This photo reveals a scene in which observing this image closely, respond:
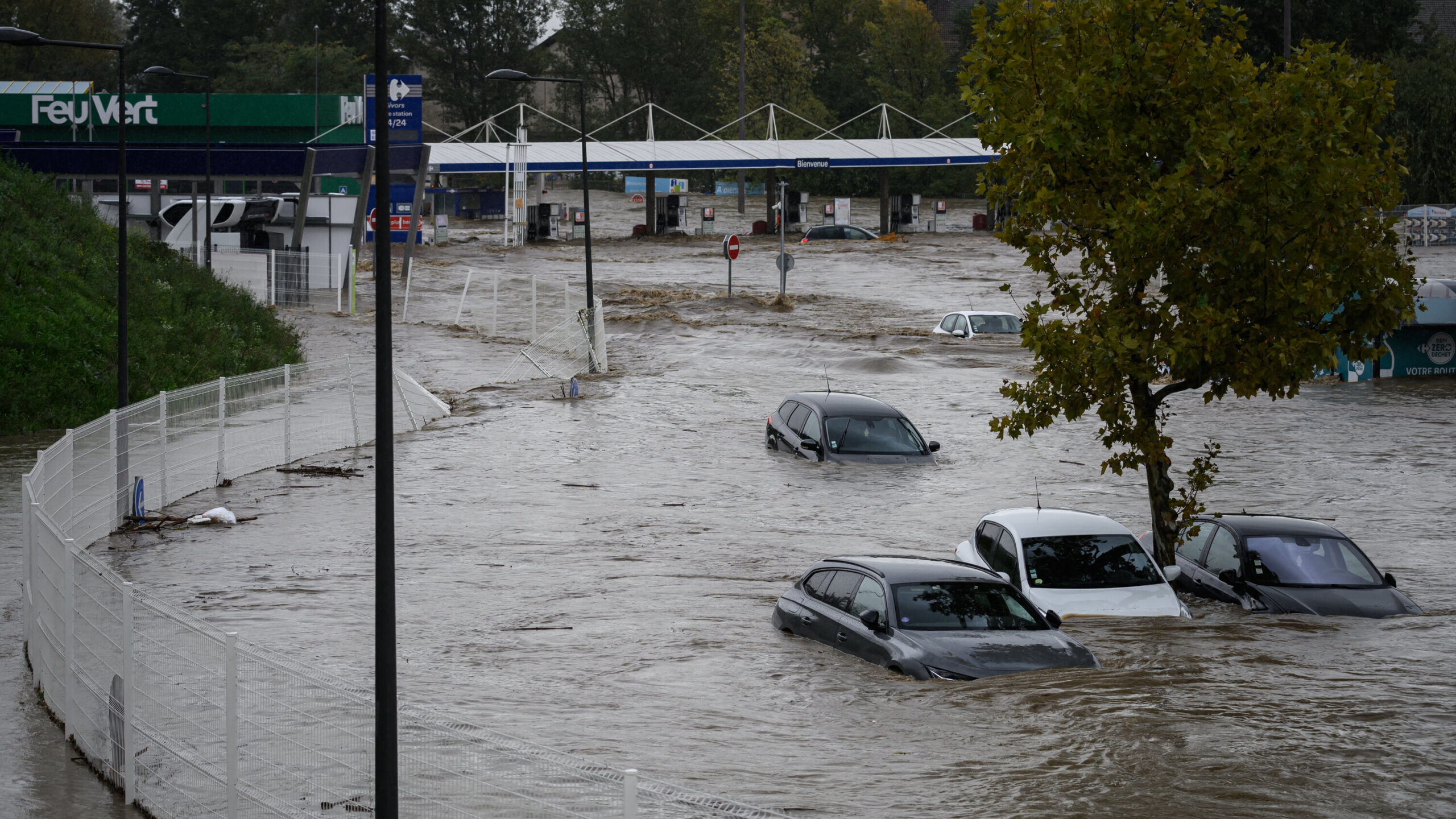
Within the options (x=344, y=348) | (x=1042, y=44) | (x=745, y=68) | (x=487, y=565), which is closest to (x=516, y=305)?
(x=344, y=348)

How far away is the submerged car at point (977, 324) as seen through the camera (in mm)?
42478

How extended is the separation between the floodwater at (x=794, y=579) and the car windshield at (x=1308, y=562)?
73cm

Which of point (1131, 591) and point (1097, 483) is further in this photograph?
point (1097, 483)

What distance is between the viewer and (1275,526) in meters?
15.8

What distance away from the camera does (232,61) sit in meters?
115

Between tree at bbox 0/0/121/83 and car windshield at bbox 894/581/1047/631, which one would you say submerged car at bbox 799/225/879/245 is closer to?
tree at bbox 0/0/121/83

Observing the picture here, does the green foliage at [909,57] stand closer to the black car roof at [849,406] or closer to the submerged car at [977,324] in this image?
the submerged car at [977,324]

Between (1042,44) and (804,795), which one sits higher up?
(1042,44)

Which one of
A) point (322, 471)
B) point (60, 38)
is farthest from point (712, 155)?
point (60, 38)

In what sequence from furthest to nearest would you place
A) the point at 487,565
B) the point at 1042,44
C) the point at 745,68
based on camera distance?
the point at 745,68, the point at 487,565, the point at 1042,44

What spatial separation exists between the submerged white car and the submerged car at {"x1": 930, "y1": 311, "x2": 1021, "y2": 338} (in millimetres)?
27110

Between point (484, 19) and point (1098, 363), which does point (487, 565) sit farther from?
point (484, 19)

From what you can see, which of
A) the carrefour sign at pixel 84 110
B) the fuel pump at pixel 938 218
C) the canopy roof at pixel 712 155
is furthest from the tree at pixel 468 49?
the carrefour sign at pixel 84 110

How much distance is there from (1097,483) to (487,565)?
1114 cm
